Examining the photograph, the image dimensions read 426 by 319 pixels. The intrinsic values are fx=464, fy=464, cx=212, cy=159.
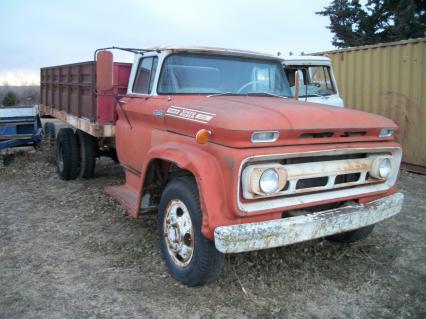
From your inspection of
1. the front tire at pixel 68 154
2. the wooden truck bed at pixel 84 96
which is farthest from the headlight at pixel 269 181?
the front tire at pixel 68 154

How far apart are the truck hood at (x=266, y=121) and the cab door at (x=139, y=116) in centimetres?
31

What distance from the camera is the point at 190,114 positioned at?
12.3 feet

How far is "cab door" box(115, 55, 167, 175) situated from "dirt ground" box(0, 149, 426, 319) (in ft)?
2.85

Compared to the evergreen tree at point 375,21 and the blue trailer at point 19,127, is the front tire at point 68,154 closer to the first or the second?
the blue trailer at point 19,127

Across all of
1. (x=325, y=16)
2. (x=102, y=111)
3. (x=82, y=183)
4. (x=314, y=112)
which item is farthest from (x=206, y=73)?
(x=325, y=16)

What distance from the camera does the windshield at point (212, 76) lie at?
15.0ft

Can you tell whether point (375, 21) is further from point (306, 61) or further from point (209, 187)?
point (209, 187)

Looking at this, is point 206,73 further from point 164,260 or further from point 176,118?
point 164,260

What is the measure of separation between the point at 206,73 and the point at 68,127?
395 centimetres

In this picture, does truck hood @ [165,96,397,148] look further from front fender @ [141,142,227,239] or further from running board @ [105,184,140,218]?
running board @ [105,184,140,218]

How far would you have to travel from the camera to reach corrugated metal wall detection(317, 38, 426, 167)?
29.0 feet

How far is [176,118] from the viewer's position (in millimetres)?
3945

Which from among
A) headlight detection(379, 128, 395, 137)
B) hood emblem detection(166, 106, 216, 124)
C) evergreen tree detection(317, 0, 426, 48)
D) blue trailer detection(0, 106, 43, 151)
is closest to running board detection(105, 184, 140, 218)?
hood emblem detection(166, 106, 216, 124)

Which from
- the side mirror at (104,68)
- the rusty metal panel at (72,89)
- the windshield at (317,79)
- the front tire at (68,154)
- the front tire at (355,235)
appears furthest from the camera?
the windshield at (317,79)
